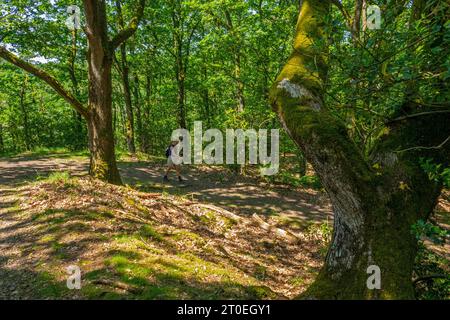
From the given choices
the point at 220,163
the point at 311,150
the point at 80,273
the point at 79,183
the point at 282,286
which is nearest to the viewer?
the point at 311,150

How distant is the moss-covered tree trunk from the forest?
0.02 meters

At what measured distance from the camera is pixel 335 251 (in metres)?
3.77

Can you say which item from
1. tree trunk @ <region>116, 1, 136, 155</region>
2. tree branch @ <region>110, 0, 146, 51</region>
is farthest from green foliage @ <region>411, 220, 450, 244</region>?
tree trunk @ <region>116, 1, 136, 155</region>

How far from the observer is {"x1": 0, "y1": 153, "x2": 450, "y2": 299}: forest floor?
4.77 m

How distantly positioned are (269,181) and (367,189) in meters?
12.7

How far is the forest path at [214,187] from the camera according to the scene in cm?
1134

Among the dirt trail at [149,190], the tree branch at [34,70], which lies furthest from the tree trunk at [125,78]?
the tree branch at [34,70]

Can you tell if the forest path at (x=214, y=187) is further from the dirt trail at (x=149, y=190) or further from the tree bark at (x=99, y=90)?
the tree bark at (x=99, y=90)

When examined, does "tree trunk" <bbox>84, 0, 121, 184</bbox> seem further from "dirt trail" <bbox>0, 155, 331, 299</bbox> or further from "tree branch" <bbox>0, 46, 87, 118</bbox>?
"dirt trail" <bbox>0, 155, 331, 299</bbox>

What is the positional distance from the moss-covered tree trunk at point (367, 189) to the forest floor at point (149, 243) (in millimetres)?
1669

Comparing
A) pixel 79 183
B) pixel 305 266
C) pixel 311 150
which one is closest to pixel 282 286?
pixel 305 266
